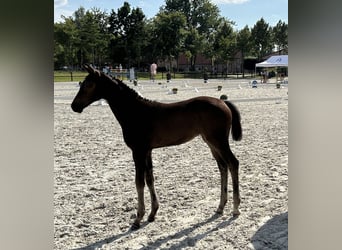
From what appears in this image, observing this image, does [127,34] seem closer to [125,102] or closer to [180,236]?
[125,102]

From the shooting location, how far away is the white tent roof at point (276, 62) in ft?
5.25

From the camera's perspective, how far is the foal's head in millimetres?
1524

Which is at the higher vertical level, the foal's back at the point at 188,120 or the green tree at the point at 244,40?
the green tree at the point at 244,40

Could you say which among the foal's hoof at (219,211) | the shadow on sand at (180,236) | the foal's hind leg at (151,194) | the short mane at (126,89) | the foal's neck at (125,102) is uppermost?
the short mane at (126,89)

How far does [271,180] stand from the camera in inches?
78.9

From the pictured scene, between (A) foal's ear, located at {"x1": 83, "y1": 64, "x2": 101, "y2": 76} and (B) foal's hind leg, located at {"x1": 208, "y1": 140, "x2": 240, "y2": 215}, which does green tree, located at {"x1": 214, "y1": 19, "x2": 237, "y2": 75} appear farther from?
(A) foal's ear, located at {"x1": 83, "y1": 64, "x2": 101, "y2": 76}

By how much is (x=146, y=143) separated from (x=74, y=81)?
41 centimetres

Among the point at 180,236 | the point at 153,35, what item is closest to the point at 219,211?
the point at 180,236

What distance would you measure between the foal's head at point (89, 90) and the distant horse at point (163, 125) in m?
0.04

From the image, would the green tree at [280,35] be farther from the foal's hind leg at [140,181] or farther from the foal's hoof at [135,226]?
the foal's hoof at [135,226]

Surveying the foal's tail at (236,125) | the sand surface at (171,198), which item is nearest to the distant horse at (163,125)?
the foal's tail at (236,125)
